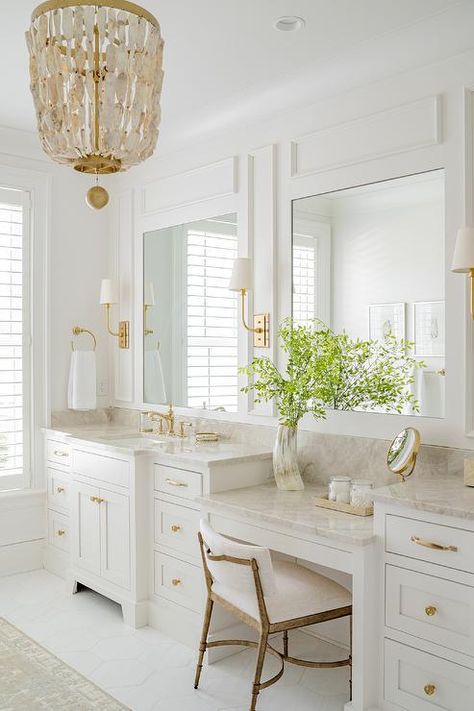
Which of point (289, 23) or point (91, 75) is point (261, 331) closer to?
point (289, 23)

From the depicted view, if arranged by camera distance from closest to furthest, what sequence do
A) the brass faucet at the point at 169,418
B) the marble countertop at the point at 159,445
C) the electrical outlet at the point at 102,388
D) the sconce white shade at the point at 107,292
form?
1. the marble countertop at the point at 159,445
2. the brass faucet at the point at 169,418
3. the sconce white shade at the point at 107,292
4. the electrical outlet at the point at 102,388

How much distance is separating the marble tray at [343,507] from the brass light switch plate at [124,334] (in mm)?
2080

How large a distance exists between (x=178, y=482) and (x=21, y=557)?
162 cm

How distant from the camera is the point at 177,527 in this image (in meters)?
3.22

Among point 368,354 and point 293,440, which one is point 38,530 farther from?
point 368,354

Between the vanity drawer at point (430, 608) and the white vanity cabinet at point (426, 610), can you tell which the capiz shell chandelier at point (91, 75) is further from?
the vanity drawer at point (430, 608)

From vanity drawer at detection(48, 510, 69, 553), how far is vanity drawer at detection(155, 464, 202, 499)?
106 cm

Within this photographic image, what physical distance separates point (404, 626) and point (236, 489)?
3.48ft

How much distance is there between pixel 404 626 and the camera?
7.61 feet

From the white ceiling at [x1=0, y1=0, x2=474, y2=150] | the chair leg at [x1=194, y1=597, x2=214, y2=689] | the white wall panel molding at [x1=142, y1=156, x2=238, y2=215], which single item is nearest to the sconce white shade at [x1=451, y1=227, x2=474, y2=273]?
the white ceiling at [x1=0, y1=0, x2=474, y2=150]

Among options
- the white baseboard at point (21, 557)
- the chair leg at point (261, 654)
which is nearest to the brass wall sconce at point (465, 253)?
the chair leg at point (261, 654)

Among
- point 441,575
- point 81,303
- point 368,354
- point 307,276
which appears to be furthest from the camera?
point 81,303

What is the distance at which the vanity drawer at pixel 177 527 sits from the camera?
315 cm

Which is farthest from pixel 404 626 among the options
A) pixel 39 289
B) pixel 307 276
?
pixel 39 289
